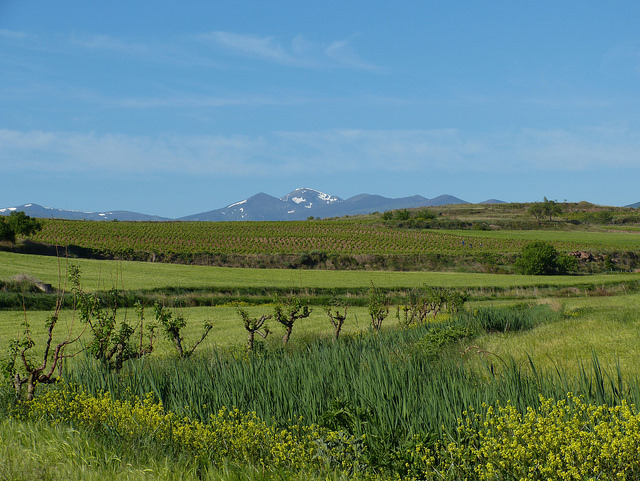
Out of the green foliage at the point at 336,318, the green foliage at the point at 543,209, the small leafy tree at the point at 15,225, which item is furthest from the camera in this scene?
the green foliage at the point at 543,209

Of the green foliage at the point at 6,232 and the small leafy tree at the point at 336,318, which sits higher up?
the green foliage at the point at 6,232

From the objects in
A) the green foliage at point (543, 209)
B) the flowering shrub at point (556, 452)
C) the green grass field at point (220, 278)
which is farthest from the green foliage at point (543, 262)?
the green foliage at point (543, 209)

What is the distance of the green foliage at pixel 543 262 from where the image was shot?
198 feet

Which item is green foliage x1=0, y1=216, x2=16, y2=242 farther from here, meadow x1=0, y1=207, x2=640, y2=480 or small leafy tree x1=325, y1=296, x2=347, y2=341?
meadow x1=0, y1=207, x2=640, y2=480

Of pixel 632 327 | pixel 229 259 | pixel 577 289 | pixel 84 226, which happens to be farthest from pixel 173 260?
pixel 632 327

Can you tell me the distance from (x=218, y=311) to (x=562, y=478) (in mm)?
27893

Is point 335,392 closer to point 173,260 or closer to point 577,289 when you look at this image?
point 577,289

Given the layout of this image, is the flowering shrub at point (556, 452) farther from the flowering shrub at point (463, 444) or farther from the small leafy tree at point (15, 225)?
the small leafy tree at point (15, 225)

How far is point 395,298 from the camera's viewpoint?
37.8m

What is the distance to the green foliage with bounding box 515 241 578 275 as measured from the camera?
60.3 meters

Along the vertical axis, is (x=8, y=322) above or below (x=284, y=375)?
below

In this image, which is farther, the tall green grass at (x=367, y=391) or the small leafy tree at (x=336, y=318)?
the small leafy tree at (x=336, y=318)

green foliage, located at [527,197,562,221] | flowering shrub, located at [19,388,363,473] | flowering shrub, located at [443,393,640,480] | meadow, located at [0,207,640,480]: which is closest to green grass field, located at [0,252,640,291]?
meadow, located at [0,207,640,480]

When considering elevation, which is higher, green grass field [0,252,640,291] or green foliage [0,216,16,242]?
green foliage [0,216,16,242]
